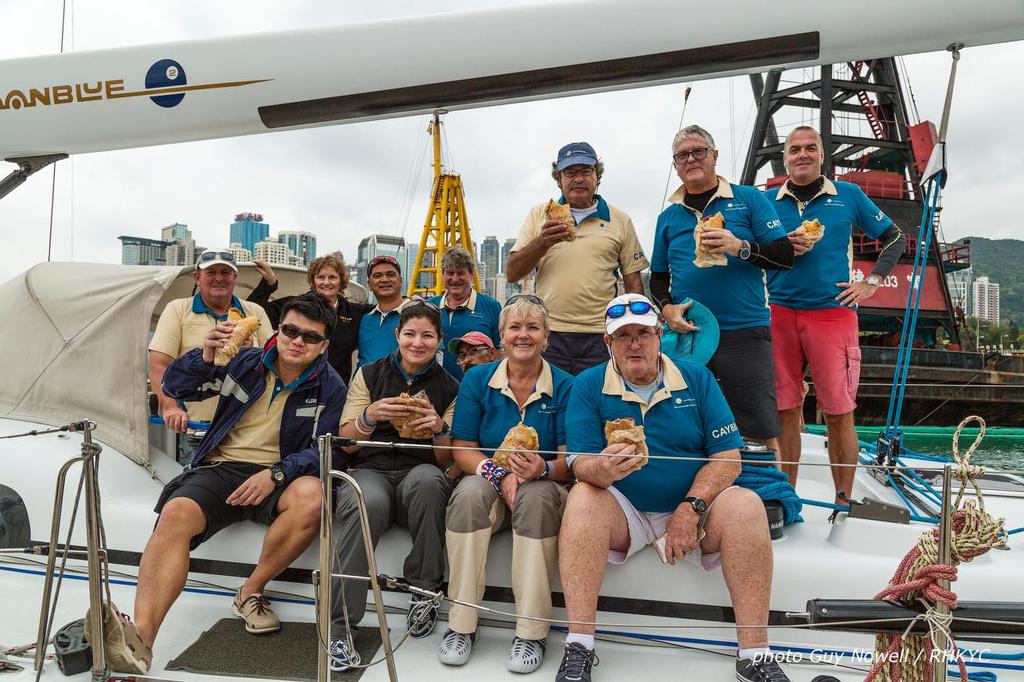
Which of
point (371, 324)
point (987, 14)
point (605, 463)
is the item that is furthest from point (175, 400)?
point (987, 14)

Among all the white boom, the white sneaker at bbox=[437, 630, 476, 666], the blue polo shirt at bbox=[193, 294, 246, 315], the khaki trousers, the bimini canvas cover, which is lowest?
the white sneaker at bbox=[437, 630, 476, 666]

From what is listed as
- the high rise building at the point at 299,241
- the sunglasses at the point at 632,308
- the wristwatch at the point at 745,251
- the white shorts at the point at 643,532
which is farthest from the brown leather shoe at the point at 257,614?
the high rise building at the point at 299,241

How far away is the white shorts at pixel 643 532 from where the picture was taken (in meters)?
2.19

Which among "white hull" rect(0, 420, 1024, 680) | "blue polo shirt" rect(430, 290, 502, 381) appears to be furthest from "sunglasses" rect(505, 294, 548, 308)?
"white hull" rect(0, 420, 1024, 680)

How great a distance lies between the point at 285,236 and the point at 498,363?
39.2 metres

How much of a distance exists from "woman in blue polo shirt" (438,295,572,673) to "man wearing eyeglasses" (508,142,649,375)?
2.01 ft

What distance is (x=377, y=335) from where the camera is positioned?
345 cm

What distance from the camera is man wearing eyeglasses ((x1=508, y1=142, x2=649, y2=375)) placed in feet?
10.2

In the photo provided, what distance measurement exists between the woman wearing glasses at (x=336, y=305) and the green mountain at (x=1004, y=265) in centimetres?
6347

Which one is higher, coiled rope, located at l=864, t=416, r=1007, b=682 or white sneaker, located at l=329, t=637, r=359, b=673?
coiled rope, located at l=864, t=416, r=1007, b=682

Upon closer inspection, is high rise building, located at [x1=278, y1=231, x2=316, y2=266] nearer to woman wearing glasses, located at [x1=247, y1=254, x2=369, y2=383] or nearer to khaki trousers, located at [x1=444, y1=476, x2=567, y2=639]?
woman wearing glasses, located at [x1=247, y1=254, x2=369, y2=383]

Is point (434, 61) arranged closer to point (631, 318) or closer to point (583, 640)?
point (631, 318)

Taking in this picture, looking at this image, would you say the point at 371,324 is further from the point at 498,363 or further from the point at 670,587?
the point at 670,587

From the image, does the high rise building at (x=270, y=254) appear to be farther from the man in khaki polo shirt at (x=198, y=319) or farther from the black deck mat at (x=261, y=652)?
the black deck mat at (x=261, y=652)
